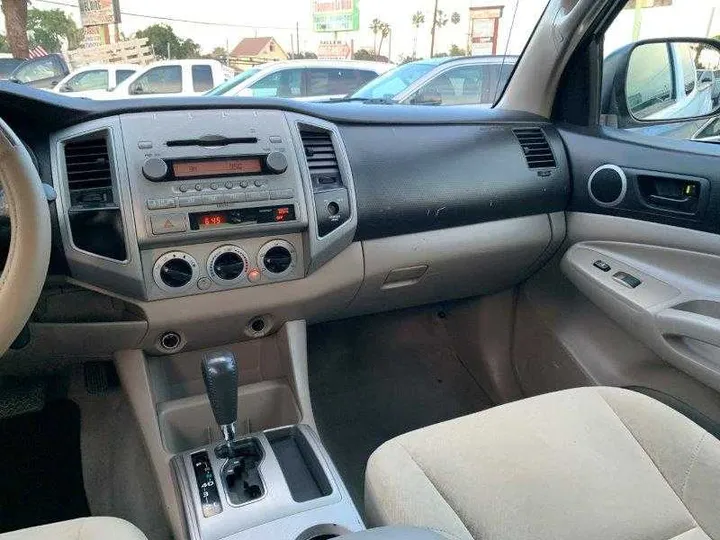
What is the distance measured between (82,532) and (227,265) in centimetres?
64

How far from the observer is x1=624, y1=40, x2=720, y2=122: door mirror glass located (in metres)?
1.91

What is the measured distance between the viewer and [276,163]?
144 centimetres

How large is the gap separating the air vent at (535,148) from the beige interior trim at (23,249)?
1360 millimetres

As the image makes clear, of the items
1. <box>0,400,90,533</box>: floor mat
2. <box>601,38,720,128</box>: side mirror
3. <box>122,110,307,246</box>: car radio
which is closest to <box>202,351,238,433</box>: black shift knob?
<box>122,110,307,246</box>: car radio

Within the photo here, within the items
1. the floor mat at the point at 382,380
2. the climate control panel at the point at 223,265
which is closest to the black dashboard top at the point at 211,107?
the climate control panel at the point at 223,265

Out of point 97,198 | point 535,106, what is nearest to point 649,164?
point 535,106

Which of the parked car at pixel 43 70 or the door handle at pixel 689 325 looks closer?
the door handle at pixel 689 325

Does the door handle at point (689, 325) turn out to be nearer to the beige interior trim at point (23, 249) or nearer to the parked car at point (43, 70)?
the beige interior trim at point (23, 249)

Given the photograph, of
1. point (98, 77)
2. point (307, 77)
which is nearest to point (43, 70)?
point (98, 77)

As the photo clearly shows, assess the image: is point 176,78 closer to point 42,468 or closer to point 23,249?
point 42,468

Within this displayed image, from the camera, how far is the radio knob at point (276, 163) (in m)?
1.43

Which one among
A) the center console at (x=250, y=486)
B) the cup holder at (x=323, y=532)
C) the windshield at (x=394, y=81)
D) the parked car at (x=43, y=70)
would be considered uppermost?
the parked car at (x=43, y=70)

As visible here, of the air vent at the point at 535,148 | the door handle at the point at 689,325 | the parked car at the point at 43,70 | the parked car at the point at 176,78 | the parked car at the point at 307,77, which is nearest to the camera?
the door handle at the point at 689,325

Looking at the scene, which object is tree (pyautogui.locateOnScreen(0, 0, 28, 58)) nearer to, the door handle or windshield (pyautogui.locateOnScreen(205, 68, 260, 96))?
windshield (pyautogui.locateOnScreen(205, 68, 260, 96))
